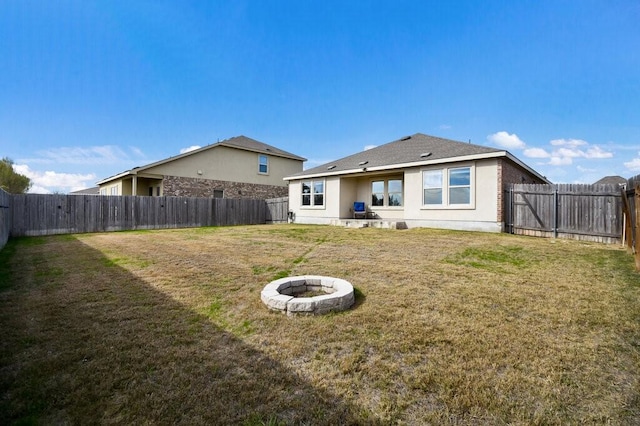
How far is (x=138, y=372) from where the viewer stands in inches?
94.3

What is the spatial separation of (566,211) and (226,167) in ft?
64.6

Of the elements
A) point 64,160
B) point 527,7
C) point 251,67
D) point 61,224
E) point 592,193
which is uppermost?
point 251,67

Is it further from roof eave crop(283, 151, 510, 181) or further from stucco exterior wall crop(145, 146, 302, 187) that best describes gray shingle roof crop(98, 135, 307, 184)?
roof eave crop(283, 151, 510, 181)

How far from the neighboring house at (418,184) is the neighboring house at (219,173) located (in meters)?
5.04

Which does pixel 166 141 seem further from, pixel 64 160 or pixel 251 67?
pixel 251 67

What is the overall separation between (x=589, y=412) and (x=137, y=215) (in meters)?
18.3

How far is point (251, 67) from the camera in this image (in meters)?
16.4

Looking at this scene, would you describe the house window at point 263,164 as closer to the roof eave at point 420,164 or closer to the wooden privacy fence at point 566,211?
the roof eave at point 420,164

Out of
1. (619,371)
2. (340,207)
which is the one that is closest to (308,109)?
(340,207)

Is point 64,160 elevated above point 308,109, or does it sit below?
below

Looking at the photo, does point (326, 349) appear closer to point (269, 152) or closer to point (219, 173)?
point (219, 173)

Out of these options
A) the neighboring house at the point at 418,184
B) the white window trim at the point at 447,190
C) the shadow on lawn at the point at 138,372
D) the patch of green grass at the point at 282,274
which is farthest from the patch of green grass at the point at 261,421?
the white window trim at the point at 447,190

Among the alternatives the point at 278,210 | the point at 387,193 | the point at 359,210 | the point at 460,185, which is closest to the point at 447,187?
the point at 460,185

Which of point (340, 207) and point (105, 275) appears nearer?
point (105, 275)
